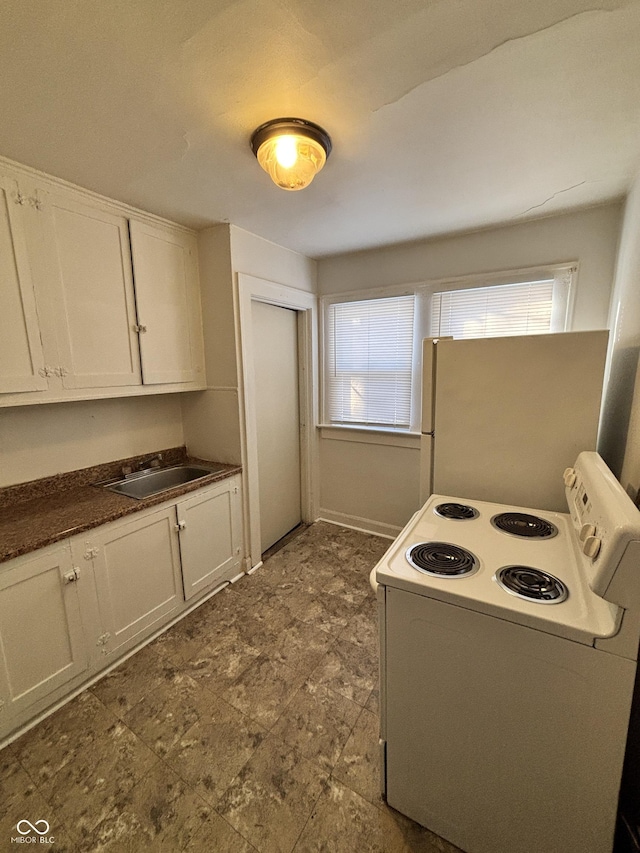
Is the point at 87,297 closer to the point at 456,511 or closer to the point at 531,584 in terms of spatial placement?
the point at 456,511

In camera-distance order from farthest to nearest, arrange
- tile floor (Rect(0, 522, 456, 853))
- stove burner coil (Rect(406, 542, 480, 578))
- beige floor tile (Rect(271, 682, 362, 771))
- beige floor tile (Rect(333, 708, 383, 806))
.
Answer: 1. beige floor tile (Rect(271, 682, 362, 771))
2. beige floor tile (Rect(333, 708, 383, 806))
3. tile floor (Rect(0, 522, 456, 853))
4. stove burner coil (Rect(406, 542, 480, 578))

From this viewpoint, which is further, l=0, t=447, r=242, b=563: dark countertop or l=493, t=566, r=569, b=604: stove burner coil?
l=0, t=447, r=242, b=563: dark countertop

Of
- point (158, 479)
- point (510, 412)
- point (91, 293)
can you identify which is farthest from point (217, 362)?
point (510, 412)

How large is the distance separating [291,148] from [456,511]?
5.49 ft

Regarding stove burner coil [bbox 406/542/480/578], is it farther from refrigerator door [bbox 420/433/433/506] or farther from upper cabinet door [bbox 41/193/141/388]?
upper cabinet door [bbox 41/193/141/388]

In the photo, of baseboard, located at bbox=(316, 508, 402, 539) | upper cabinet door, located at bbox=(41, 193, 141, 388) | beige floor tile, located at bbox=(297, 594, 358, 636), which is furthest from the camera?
baseboard, located at bbox=(316, 508, 402, 539)

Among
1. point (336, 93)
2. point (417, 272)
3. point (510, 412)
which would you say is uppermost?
point (336, 93)

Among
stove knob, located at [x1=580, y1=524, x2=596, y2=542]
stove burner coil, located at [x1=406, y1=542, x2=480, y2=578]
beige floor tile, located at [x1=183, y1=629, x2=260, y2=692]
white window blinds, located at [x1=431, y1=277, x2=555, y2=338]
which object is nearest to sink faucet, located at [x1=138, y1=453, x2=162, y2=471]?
beige floor tile, located at [x1=183, y1=629, x2=260, y2=692]

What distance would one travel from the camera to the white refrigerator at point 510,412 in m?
1.43

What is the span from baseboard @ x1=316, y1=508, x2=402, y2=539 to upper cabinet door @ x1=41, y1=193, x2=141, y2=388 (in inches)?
86.4

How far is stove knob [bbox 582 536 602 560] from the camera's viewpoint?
2.70 feet

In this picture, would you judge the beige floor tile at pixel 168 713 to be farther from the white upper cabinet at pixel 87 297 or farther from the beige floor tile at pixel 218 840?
the white upper cabinet at pixel 87 297

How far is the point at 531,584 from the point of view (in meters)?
1.02

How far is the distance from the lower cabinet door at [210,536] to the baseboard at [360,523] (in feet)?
3.64
